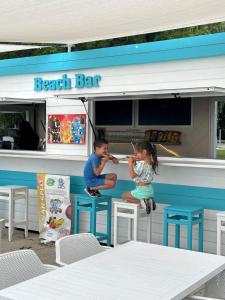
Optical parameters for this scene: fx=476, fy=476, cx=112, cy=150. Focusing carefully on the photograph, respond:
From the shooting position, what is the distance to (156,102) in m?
8.45

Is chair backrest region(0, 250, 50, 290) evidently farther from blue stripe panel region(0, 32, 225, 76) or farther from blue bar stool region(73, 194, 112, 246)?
blue stripe panel region(0, 32, 225, 76)

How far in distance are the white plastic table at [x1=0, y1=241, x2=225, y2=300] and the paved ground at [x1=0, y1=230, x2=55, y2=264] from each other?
2.55m

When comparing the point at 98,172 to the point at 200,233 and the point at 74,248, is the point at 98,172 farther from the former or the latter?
the point at 74,248

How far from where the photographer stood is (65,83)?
655 centimetres

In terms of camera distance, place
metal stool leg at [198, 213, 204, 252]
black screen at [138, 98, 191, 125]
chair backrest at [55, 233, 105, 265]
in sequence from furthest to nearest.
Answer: black screen at [138, 98, 191, 125] < metal stool leg at [198, 213, 204, 252] < chair backrest at [55, 233, 105, 265]

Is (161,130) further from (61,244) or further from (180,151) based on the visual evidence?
(61,244)

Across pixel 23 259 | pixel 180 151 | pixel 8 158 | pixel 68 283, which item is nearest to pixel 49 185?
pixel 8 158

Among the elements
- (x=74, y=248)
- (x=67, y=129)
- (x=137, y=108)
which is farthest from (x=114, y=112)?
(x=74, y=248)

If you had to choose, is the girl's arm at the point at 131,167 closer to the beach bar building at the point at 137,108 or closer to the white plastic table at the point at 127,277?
the beach bar building at the point at 137,108

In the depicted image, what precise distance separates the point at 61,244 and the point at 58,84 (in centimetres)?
388

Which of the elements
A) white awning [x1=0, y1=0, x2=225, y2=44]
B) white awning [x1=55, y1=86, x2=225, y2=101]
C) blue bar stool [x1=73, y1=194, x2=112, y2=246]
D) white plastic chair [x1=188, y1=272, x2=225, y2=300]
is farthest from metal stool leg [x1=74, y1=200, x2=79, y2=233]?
white plastic chair [x1=188, y1=272, x2=225, y2=300]

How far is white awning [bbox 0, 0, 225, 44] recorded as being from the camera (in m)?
4.53

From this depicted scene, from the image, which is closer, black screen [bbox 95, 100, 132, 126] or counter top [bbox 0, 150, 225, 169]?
counter top [bbox 0, 150, 225, 169]

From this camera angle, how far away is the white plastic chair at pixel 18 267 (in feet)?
8.77
